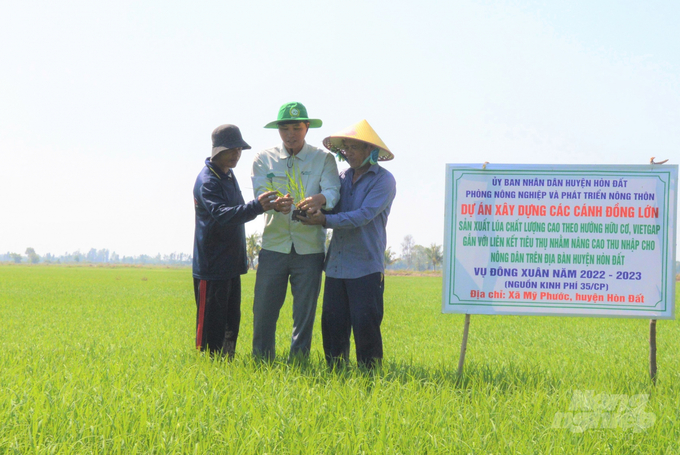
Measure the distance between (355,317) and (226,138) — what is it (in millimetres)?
1856

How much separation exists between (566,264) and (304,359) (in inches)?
90.4

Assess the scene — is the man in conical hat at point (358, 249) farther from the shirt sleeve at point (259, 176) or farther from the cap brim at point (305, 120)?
the shirt sleeve at point (259, 176)

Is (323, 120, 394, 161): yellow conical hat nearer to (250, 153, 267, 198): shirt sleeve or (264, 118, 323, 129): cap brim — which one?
(264, 118, 323, 129): cap brim

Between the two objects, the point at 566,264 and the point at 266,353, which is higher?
the point at 566,264

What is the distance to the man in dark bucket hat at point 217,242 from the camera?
4320 millimetres

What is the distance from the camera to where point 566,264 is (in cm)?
407

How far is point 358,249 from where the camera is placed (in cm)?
416

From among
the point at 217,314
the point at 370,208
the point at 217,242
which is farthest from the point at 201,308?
the point at 370,208

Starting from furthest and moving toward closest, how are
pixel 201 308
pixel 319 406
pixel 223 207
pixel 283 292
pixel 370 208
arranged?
pixel 283 292
pixel 201 308
pixel 223 207
pixel 370 208
pixel 319 406

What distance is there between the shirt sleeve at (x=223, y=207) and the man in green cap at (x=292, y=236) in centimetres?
29

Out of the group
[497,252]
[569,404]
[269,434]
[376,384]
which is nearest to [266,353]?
[376,384]

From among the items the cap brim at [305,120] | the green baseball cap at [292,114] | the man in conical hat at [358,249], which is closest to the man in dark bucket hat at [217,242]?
the cap brim at [305,120]

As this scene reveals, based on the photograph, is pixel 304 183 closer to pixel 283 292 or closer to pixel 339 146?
pixel 339 146

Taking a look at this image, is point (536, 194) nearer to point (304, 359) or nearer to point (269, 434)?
point (304, 359)
